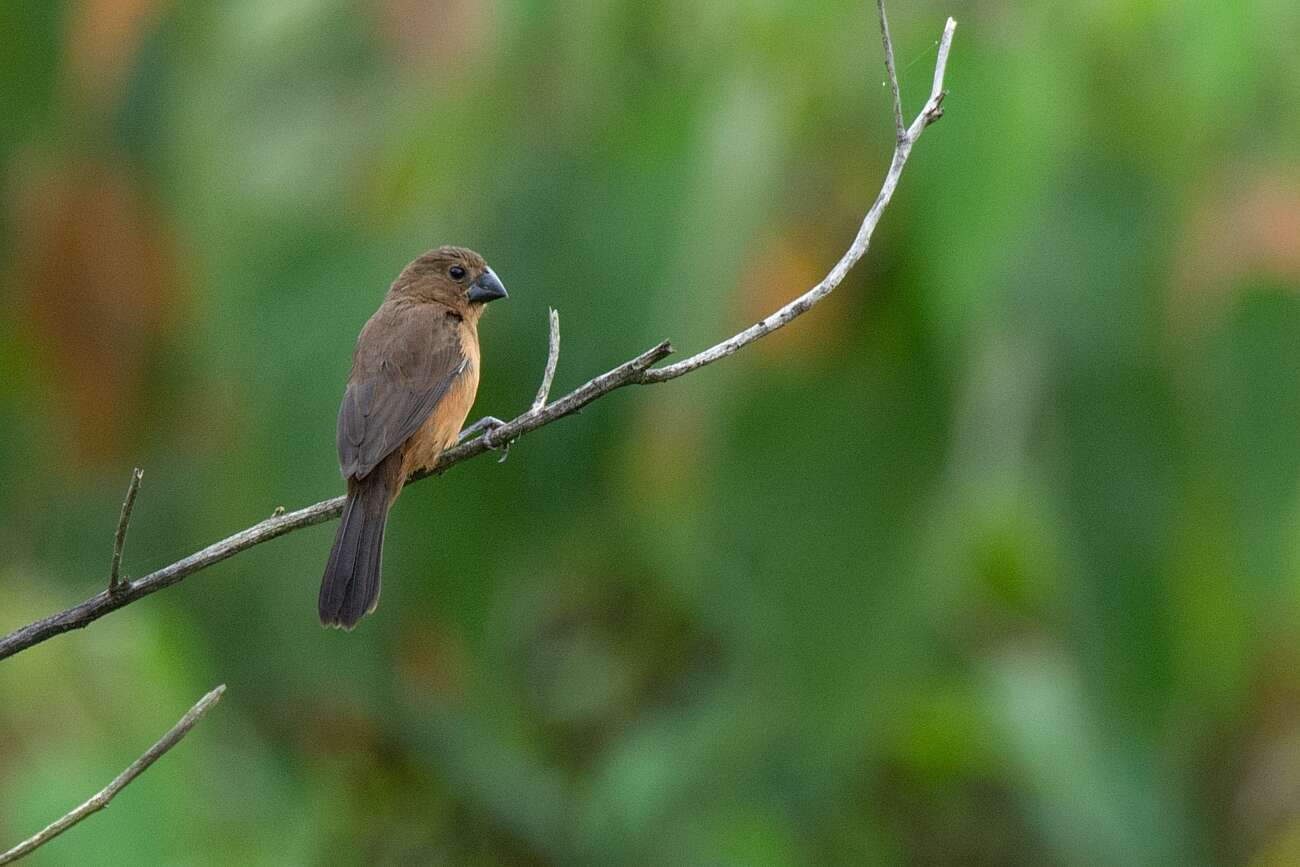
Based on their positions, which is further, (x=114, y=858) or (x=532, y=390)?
(x=532, y=390)

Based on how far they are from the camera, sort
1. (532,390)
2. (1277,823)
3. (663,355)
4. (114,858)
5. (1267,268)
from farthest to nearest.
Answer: (1277,823) → (532,390) → (1267,268) → (114,858) → (663,355)

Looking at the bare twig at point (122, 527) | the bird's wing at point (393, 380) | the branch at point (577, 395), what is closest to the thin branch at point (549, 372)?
the branch at point (577, 395)

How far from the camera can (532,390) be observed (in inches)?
151

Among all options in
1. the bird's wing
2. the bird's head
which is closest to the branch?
the bird's wing

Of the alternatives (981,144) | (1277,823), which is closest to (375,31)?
(981,144)

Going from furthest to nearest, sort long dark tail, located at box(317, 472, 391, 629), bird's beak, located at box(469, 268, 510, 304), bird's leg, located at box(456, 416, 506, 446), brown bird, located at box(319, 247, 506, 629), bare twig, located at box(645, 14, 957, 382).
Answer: bird's beak, located at box(469, 268, 510, 304), bird's leg, located at box(456, 416, 506, 446), brown bird, located at box(319, 247, 506, 629), long dark tail, located at box(317, 472, 391, 629), bare twig, located at box(645, 14, 957, 382)

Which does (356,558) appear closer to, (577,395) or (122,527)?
(577,395)

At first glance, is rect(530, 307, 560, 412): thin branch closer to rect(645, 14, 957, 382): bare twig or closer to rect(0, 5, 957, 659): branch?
rect(0, 5, 957, 659): branch

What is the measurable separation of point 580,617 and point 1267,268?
1817mm

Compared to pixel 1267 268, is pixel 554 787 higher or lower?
lower

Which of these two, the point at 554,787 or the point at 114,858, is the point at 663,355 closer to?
the point at 114,858

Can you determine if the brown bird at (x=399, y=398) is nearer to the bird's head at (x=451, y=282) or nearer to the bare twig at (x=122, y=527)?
the bird's head at (x=451, y=282)

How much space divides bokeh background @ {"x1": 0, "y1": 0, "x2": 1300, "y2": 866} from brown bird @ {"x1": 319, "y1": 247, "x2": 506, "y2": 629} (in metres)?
0.10

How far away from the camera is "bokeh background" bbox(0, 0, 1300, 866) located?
11.5ft
